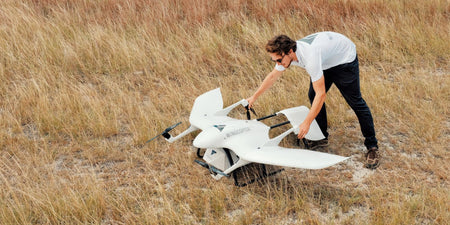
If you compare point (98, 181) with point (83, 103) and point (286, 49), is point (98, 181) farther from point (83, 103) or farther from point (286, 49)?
point (286, 49)

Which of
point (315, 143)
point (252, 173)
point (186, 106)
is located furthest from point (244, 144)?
point (186, 106)

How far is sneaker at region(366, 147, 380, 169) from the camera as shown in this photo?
5172 mm

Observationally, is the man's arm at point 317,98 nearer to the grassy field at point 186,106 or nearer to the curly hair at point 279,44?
the curly hair at point 279,44

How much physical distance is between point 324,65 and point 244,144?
51.2 inches

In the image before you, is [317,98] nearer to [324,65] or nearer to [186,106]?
[324,65]

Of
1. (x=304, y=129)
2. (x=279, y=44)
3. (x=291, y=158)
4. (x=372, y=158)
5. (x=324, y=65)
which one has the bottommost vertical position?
(x=372, y=158)

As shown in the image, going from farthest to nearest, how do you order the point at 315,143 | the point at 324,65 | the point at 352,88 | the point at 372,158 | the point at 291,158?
the point at 315,143 < the point at 372,158 < the point at 352,88 < the point at 324,65 < the point at 291,158

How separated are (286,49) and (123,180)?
8.06 ft

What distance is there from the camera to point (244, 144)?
463 centimetres

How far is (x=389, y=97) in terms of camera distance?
6555mm

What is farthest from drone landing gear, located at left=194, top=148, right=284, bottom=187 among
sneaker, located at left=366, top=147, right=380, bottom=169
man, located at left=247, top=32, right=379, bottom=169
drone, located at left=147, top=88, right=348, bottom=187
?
sneaker, located at left=366, top=147, right=380, bottom=169

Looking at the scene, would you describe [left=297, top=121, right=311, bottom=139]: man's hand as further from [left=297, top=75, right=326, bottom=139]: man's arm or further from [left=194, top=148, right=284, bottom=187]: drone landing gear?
[left=194, top=148, right=284, bottom=187]: drone landing gear

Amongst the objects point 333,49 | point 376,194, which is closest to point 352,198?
point 376,194

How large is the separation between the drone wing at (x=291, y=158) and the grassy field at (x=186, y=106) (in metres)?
0.46
